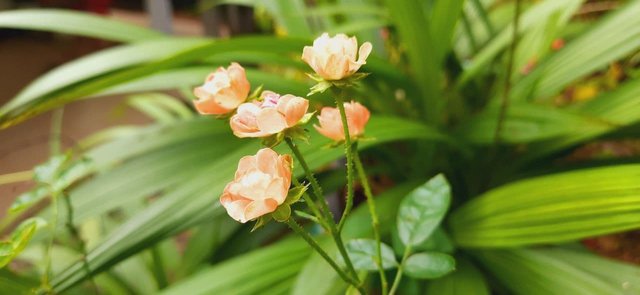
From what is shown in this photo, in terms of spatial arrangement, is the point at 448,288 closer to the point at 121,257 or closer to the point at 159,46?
the point at 121,257

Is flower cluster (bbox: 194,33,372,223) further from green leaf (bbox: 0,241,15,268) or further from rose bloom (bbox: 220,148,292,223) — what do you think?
green leaf (bbox: 0,241,15,268)

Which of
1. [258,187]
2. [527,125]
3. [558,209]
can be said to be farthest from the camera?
[527,125]

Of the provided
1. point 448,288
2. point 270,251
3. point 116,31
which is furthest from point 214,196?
point 116,31

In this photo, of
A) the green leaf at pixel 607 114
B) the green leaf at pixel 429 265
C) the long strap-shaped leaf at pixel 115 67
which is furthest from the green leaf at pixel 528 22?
the green leaf at pixel 429 265

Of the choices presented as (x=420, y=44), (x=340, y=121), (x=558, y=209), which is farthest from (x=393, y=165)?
(x=340, y=121)

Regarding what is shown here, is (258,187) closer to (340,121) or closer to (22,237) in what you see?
(340,121)

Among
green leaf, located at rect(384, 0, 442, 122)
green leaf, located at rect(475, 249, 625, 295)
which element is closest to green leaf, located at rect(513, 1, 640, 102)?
green leaf, located at rect(384, 0, 442, 122)

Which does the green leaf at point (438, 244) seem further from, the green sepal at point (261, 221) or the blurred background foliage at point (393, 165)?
the green sepal at point (261, 221)
